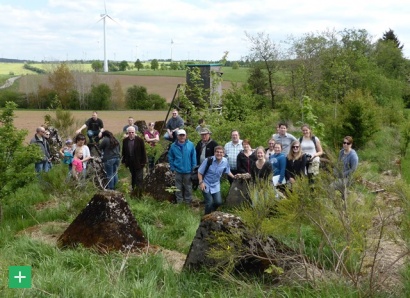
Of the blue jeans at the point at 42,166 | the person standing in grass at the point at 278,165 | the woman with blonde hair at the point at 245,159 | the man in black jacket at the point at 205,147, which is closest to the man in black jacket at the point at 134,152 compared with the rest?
the man in black jacket at the point at 205,147

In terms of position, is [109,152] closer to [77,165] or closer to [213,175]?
[77,165]

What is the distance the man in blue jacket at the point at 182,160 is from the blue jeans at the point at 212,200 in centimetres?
98

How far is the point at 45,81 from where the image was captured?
61.2 m

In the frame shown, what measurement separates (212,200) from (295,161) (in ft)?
5.65

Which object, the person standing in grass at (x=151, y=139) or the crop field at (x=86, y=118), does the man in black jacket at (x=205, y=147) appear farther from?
the crop field at (x=86, y=118)

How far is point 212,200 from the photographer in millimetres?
9797

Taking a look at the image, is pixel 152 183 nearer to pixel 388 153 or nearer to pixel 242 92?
pixel 242 92

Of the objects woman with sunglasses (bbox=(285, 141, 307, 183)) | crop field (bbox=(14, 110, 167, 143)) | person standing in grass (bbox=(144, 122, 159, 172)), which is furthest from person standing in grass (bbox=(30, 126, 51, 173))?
crop field (bbox=(14, 110, 167, 143))

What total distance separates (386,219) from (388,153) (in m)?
14.1

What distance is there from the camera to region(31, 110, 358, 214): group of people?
9.48 metres

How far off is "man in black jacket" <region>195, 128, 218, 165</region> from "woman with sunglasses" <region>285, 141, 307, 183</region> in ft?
6.05

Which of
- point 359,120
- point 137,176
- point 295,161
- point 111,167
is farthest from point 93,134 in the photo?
point 359,120

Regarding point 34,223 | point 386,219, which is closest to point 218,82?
point 34,223

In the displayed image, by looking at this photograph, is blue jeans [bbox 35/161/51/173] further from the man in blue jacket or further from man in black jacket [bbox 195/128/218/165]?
man in black jacket [bbox 195/128/218/165]
